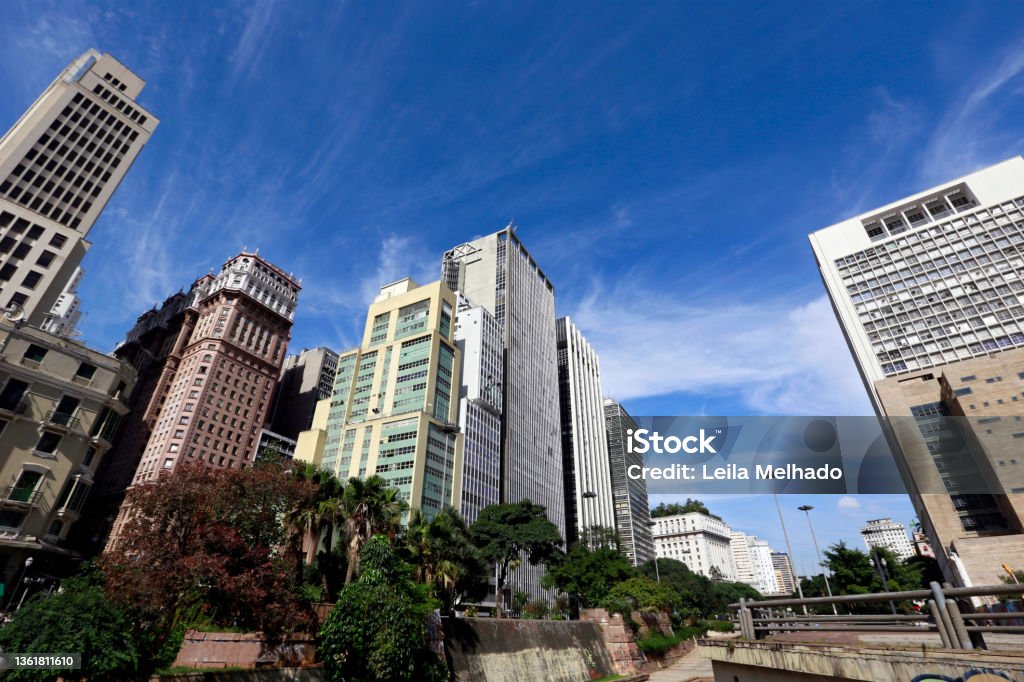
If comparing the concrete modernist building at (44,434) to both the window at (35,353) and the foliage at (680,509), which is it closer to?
the window at (35,353)

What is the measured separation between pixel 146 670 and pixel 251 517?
5.43m

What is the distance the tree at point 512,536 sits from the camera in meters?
52.5

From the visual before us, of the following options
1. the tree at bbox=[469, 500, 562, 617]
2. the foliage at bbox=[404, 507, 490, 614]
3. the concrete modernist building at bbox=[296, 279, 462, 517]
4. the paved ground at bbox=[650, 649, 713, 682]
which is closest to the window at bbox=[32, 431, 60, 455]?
the foliage at bbox=[404, 507, 490, 614]

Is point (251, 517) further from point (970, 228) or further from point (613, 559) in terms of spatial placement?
point (970, 228)

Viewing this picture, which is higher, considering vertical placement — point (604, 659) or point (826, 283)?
point (826, 283)

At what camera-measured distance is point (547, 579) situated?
55438mm

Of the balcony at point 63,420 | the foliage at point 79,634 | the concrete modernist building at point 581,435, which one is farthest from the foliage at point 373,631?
the concrete modernist building at point 581,435

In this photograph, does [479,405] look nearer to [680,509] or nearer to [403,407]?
[403,407]

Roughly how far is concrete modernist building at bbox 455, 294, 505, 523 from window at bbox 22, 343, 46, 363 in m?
53.8

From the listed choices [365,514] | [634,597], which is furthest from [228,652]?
[634,597]

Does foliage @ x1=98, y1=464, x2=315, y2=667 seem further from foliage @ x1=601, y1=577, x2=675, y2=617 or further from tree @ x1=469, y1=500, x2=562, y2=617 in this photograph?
tree @ x1=469, y1=500, x2=562, y2=617

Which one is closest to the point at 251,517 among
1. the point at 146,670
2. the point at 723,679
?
the point at 146,670

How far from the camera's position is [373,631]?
20156mm

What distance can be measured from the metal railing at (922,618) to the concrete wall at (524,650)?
24.9 m
